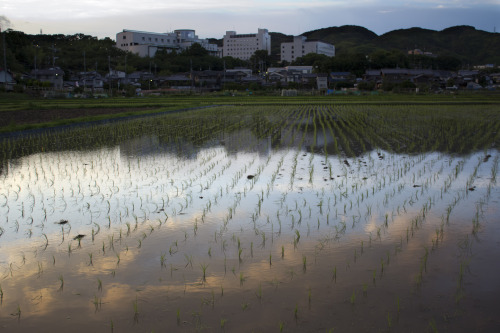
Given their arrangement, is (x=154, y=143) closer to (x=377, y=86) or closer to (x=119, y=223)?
(x=119, y=223)

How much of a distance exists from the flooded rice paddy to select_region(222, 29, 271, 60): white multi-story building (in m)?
114

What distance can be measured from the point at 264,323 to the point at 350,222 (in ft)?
7.86

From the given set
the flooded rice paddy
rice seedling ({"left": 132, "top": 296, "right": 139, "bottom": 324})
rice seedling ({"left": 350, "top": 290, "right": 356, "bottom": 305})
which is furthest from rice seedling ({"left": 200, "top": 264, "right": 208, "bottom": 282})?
rice seedling ({"left": 350, "top": 290, "right": 356, "bottom": 305})

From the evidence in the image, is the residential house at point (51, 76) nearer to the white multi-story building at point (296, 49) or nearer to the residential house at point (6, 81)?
the residential house at point (6, 81)

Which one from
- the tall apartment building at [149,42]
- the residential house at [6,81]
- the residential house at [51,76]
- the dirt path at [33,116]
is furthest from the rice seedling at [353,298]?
the tall apartment building at [149,42]

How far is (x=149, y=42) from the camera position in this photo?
100 meters

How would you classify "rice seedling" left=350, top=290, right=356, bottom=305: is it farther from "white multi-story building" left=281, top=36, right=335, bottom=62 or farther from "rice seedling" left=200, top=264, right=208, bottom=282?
"white multi-story building" left=281, top=36, right=335, bottom=62

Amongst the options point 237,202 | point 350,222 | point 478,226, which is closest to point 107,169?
point 237,202

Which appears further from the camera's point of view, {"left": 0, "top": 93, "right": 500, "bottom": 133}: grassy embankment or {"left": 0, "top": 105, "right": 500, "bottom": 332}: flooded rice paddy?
{"left": 0, "top": 93, "right": 500, "bottom": 133}: grassy embankment

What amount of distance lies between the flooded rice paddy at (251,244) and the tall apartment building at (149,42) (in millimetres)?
86373

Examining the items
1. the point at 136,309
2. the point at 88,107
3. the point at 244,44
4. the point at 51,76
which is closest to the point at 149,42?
the point at 244,44

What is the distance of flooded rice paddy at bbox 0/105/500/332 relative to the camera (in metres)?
3.03

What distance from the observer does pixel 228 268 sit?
3.77m

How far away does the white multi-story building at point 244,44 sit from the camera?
119 m
